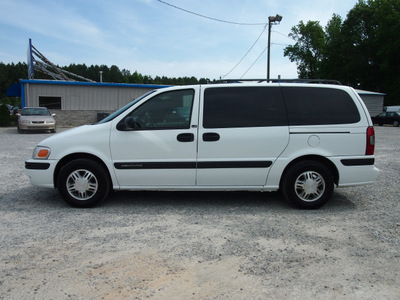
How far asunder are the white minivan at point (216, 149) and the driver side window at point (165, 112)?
0.05 ft

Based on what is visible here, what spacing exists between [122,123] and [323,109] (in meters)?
2.87

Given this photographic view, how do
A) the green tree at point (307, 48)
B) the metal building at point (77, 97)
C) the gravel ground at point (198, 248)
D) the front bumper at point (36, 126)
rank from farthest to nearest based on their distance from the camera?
the green tree at point (307, 48), the metal building at point (77, 97), the front bumper at point (36, 126), the gravel ground at point (198, 248)

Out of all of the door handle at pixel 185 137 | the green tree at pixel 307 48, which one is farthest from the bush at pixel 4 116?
the green tree at pixel 307 48

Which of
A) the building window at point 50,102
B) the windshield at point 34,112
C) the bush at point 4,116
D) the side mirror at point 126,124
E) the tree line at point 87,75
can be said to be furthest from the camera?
the tree line at point 87,75

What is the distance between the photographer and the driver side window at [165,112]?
15.8ft

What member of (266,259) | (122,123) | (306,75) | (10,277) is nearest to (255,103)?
(122,123)

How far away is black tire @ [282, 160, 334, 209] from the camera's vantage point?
15.7 feet

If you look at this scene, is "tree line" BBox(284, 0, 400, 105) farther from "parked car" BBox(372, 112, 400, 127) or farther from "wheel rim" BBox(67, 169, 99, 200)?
"wheel rim" BBox(67, 169, 99, 200)

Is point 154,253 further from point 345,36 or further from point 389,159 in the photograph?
point 345,36

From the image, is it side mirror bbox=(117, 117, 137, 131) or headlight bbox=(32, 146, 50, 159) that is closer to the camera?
side mirror bbox=(117, 117, 137, 131)

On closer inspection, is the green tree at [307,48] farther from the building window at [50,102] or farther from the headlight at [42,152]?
the headlight at [42,152]

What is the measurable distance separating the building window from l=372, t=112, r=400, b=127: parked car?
29001 millimetres

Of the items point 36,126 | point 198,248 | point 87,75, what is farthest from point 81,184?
point 87,75

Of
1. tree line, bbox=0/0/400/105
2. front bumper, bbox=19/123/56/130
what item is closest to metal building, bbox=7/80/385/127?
front bumper, bbox=19/123/56/130
